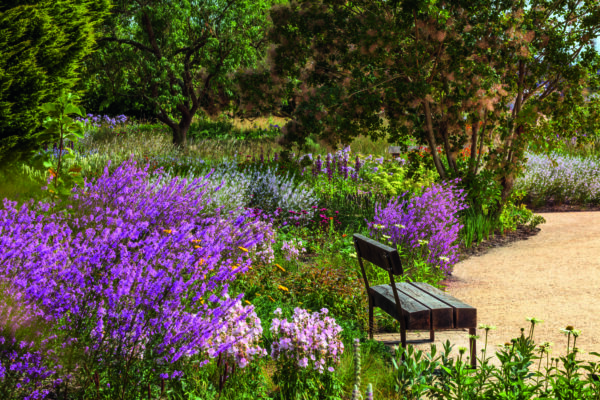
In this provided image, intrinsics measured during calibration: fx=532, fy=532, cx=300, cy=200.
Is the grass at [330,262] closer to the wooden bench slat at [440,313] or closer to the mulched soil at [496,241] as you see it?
the mulched soil at [496,241]

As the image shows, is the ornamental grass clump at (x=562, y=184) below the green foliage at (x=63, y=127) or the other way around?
below

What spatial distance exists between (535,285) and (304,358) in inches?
153

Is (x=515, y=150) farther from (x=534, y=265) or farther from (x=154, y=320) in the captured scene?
(x=154, y=320)

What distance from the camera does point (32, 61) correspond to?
833 centimetres

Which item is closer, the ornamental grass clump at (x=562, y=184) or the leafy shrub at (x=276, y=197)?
the leafy shrub at (x=276, y=197)

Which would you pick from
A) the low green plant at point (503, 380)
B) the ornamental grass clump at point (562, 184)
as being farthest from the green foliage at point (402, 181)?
the low green plant at point (503, 380)

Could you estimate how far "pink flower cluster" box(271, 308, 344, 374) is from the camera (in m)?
2.72

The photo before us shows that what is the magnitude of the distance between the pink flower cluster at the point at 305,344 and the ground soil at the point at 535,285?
129 cm

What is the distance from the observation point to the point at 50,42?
862cm

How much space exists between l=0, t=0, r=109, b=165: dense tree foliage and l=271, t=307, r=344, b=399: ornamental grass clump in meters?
6.45

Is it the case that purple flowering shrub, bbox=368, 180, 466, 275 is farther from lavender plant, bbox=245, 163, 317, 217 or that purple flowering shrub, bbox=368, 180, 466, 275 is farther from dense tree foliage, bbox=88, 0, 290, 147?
dense tree foliage, bbox=88, 0, 290, 147

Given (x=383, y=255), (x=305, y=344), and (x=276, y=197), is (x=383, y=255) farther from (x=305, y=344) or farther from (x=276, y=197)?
(x=276, y=197)

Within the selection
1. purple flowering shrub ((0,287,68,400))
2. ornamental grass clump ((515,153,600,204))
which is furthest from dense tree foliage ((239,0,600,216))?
purple flowering shrub ((0,287,68,400))

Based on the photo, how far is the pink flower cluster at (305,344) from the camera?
2723mm
